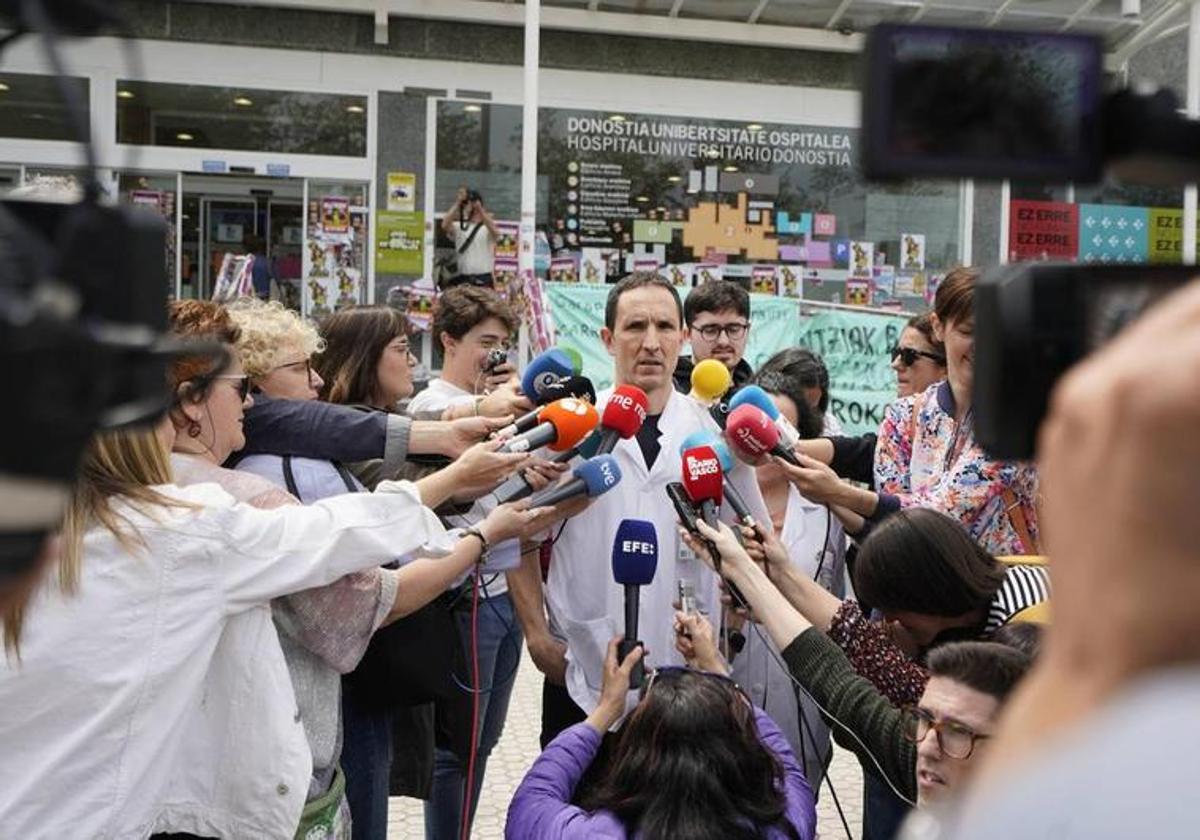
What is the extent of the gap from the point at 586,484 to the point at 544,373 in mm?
515

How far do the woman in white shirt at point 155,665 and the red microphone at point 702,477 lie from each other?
1.02 m

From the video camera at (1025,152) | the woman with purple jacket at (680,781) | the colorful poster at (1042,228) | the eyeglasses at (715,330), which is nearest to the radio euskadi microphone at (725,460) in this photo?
the woman with purple jacket at (680,781)

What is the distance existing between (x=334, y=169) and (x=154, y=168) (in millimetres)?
1521

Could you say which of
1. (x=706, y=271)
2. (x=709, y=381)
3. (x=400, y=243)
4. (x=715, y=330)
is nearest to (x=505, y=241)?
(x=400, y=243)

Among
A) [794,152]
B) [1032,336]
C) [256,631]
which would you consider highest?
[794,152]

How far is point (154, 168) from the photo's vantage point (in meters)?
11.0

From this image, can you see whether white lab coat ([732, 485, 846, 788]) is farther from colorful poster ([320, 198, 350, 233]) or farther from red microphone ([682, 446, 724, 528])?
colorful poster ([320, 198, 350, 233])

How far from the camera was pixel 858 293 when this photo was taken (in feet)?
40.1

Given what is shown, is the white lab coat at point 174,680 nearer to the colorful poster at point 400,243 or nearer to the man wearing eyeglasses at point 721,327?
the man wearing eyeglasses at point 721,327

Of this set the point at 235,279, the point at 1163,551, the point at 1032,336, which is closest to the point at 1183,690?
the point at 1163,551

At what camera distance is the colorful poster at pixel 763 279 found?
39.2 ft

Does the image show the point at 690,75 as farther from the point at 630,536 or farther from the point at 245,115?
the point at 630,536

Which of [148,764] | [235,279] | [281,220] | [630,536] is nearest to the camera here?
[148,764]

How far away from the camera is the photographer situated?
11125 mm
